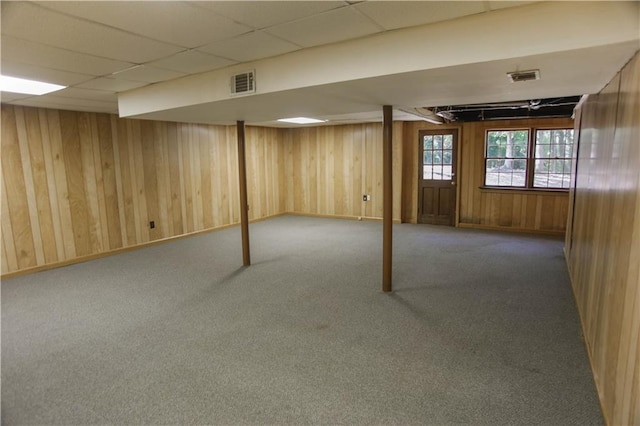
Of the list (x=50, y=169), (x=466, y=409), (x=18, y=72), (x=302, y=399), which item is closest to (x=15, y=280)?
(x=50, y=169)

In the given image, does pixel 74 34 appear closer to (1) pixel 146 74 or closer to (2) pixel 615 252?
(1) pixel 146 74

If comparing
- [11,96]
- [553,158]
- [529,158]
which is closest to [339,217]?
[529,158]

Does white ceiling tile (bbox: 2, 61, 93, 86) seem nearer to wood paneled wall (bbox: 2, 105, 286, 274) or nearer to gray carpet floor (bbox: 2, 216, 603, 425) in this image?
wood paneled wall (bbox: 2, 105, 286, 274)

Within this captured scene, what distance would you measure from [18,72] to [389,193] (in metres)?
3.47

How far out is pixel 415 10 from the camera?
2.06 meters

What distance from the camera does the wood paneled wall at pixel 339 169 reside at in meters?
8.03

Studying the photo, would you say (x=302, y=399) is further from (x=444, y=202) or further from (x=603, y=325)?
(x=444, y=202)

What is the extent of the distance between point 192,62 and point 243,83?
428 millimetres

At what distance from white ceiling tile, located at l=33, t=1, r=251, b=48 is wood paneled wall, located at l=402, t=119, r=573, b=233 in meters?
5.82

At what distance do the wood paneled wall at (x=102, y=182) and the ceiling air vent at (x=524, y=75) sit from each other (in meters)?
5.35

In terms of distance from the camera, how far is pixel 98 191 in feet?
18.0

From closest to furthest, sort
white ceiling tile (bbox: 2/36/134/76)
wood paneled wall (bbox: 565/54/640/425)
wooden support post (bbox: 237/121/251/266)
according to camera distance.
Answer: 1. wood paneled wall (bbox: 565/54/640/425)
2. white ceiling tile (bbox: 2/36/134/76)
3. wooden support post (bbox: 237/121/251/266)

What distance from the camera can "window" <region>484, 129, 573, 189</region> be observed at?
6.51m

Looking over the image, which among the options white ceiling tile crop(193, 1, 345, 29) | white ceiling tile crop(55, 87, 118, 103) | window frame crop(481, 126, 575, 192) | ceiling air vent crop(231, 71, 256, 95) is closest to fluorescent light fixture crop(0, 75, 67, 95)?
white ceiling tile crop(55, 87, 118, 103)
